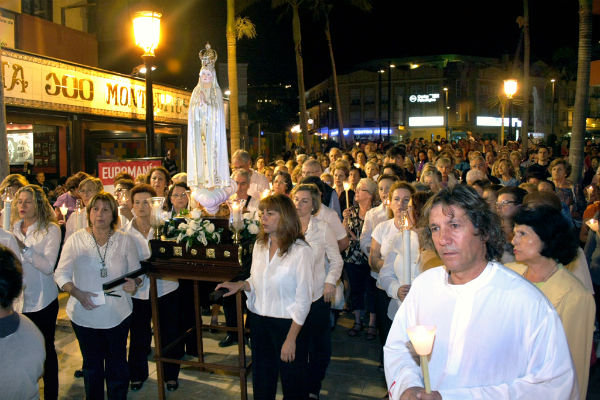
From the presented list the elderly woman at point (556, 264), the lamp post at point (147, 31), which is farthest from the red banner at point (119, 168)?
the elderly woman at point (556, 264)

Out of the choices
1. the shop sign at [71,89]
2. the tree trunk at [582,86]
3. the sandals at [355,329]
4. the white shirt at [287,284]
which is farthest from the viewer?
the tree trunk at [582,86]

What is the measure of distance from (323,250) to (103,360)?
89.7 inches

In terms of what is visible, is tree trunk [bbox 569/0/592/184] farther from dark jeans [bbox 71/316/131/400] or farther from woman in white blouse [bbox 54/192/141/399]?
dark jeans [bbox 71/316/131/400]

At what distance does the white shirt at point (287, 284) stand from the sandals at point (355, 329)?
110 inches

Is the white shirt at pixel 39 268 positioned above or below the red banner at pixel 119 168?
below

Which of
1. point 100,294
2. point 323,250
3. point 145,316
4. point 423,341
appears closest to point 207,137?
point 323,250

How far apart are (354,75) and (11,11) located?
5833 cm

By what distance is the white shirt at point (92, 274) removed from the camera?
4520mm

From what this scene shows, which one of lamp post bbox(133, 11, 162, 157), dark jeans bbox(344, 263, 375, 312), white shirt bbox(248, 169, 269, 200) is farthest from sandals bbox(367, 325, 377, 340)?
lamp post bbox(133, 11, 162, 157)

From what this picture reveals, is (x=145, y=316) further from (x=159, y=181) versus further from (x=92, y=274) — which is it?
(x=159, y=181)

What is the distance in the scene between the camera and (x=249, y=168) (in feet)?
26.4

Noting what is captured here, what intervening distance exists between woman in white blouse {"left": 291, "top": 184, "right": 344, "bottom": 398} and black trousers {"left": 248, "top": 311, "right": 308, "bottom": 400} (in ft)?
0.87

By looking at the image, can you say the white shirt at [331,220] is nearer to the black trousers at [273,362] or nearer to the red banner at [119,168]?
the black trousers at [273,362]

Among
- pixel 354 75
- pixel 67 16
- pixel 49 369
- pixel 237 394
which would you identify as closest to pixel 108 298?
pixel 49 369
